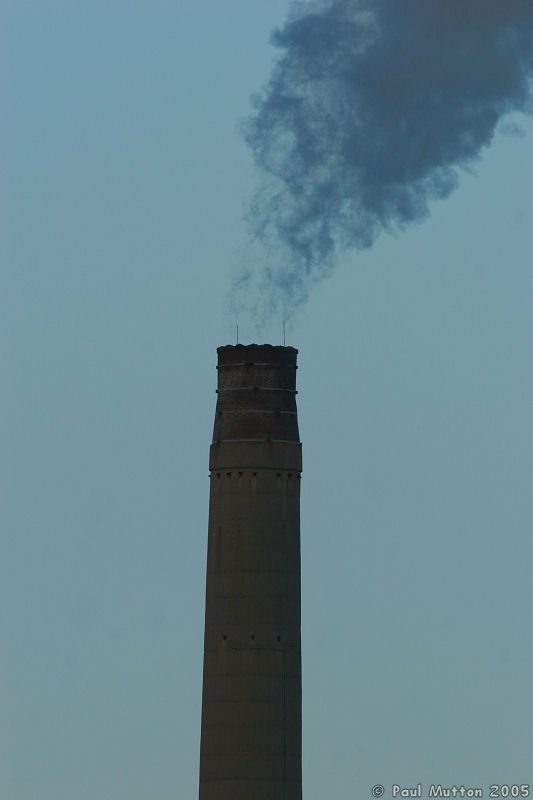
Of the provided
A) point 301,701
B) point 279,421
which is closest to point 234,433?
point 279,421

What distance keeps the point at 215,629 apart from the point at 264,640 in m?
2.11

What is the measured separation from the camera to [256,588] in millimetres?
127438

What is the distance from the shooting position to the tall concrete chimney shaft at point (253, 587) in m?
126

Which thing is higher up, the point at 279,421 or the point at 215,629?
the point at 279,421

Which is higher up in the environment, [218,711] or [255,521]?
[255,521]

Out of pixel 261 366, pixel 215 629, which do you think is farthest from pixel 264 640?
pixel 261 366

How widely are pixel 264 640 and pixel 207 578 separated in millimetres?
3716

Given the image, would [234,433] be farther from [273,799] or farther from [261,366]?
[273,799]

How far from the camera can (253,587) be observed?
127438mm

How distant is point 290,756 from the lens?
416ft

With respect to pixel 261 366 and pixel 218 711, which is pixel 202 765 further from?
pixel 261 366

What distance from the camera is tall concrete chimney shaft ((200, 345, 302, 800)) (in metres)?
126

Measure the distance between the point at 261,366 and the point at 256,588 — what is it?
30.3ft

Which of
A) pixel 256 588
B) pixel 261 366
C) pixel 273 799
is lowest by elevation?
pixel 273 799
